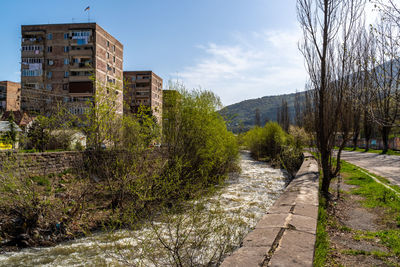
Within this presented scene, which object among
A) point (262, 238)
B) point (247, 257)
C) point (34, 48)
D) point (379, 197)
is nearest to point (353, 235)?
point (262, 238)

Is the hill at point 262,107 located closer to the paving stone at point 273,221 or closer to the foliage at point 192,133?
the foliage at point 192,133

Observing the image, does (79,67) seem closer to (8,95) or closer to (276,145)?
(8,95)

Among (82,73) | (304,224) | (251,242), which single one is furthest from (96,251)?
(82,73)

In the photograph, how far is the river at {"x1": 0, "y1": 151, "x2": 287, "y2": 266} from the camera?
3.79 m

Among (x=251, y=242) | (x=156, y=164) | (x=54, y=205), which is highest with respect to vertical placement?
(x=156, y=164)

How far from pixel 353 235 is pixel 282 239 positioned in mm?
1958

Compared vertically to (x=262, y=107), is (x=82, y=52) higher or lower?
lower

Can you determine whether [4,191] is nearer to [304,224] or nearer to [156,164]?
[156,164]

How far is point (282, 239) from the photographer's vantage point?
3.28 metres

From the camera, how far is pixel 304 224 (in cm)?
389

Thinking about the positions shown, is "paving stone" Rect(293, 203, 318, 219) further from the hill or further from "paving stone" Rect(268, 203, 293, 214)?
the hill

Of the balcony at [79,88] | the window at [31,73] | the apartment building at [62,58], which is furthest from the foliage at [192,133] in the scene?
the window at [31,73]

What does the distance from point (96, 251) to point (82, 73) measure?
45069mm

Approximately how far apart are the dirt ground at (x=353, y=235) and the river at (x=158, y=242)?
4.71 ft
